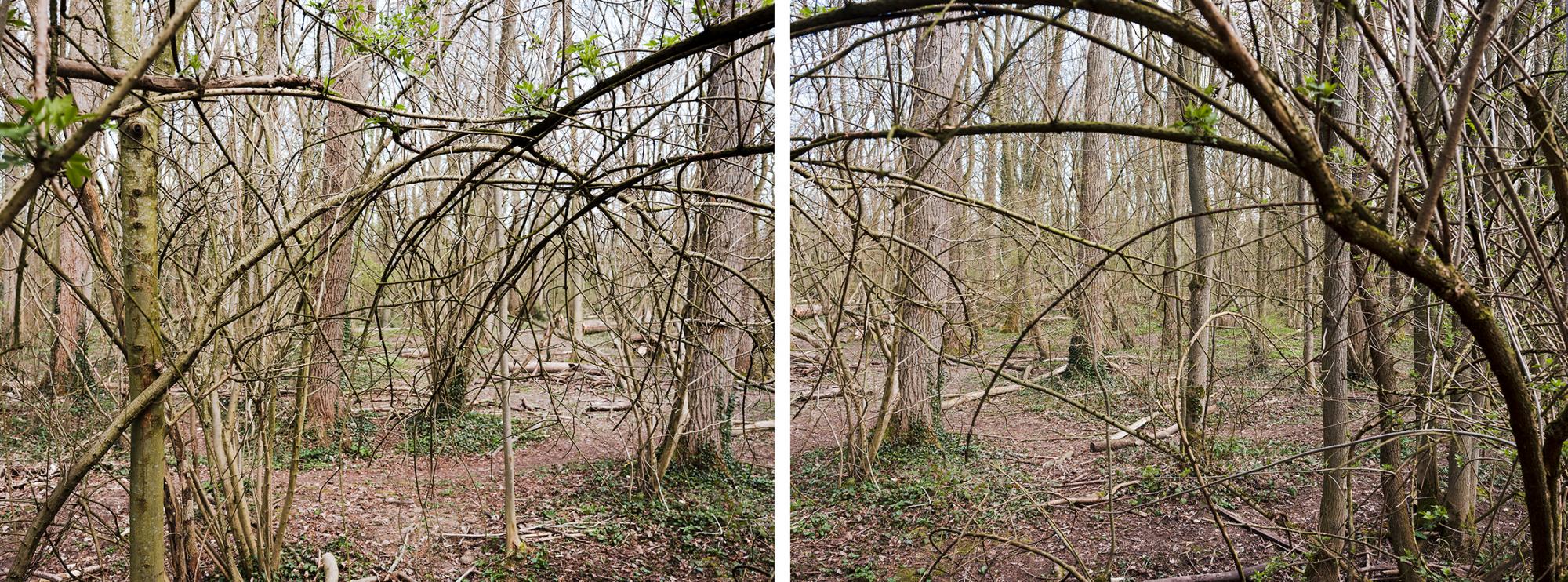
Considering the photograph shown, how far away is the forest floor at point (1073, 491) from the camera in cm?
199

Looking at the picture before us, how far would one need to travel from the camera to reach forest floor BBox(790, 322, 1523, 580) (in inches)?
78.3

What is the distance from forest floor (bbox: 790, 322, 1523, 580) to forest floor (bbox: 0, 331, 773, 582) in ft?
0.71

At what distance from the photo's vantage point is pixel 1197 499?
2.17 m

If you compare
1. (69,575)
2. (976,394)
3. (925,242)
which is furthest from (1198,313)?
(69,575)

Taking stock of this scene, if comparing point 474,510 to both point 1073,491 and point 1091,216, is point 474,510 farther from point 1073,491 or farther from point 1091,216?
point 1091,216

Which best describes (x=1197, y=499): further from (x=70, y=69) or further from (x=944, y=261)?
(x=70, y=69)

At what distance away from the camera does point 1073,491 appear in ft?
6.86

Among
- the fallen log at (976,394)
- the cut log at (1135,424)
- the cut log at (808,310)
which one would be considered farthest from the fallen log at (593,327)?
the cut log at (1135,424)

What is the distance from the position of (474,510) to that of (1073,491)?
64.3 inches

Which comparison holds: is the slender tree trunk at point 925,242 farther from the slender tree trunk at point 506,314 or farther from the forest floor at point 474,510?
the slender tree trunk at point 506,314

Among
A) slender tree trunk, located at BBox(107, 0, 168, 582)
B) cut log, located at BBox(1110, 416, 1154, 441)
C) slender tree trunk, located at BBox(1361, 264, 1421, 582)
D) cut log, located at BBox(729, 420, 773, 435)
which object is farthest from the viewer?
cut log, located at BBox(729, 420, 773, 435)

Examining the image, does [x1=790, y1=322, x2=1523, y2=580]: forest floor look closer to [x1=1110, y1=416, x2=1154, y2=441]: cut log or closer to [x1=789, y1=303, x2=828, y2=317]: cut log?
[x1=1110, y1=416, x2=1154, y2=441]: cut log

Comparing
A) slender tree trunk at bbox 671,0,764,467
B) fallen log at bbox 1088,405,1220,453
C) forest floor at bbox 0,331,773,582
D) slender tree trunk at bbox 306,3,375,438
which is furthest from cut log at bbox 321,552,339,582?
fallen log at bbox 1088,405,1220,453

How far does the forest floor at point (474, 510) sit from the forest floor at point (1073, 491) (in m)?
0.22
